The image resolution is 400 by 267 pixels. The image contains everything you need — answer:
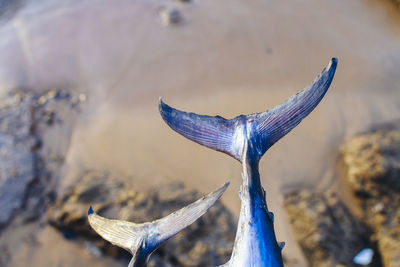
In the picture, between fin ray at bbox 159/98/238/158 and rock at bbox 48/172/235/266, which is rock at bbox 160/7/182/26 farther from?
fin ray at bbox 159/98/238/158

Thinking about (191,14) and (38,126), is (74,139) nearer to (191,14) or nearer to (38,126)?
(38,126)

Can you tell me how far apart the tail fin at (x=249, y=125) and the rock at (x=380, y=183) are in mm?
1528

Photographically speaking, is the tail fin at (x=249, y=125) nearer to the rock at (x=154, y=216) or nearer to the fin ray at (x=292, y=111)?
the fin ray at (x=292, y=111)

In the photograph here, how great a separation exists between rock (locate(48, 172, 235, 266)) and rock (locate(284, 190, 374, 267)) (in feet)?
2.02

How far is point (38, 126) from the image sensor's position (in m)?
3.49

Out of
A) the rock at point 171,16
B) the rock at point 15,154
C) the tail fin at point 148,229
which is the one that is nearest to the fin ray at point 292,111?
the tail fin at point 148,229

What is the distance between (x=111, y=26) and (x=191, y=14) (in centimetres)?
117

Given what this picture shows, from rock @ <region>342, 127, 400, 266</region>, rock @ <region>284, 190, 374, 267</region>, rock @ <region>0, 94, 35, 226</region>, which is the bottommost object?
rock @ <region>0, 94, 35, 226</region>

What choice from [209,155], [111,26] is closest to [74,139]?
[209,155]

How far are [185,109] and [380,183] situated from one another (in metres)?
2.10

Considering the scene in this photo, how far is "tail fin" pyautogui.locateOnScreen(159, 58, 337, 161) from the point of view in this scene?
5.49ft

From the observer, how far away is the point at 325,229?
2568mm

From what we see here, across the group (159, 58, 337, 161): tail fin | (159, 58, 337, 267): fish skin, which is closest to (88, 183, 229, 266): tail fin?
(159, 58, 337, 267): fish skin

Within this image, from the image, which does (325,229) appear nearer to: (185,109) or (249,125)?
(249,125)
